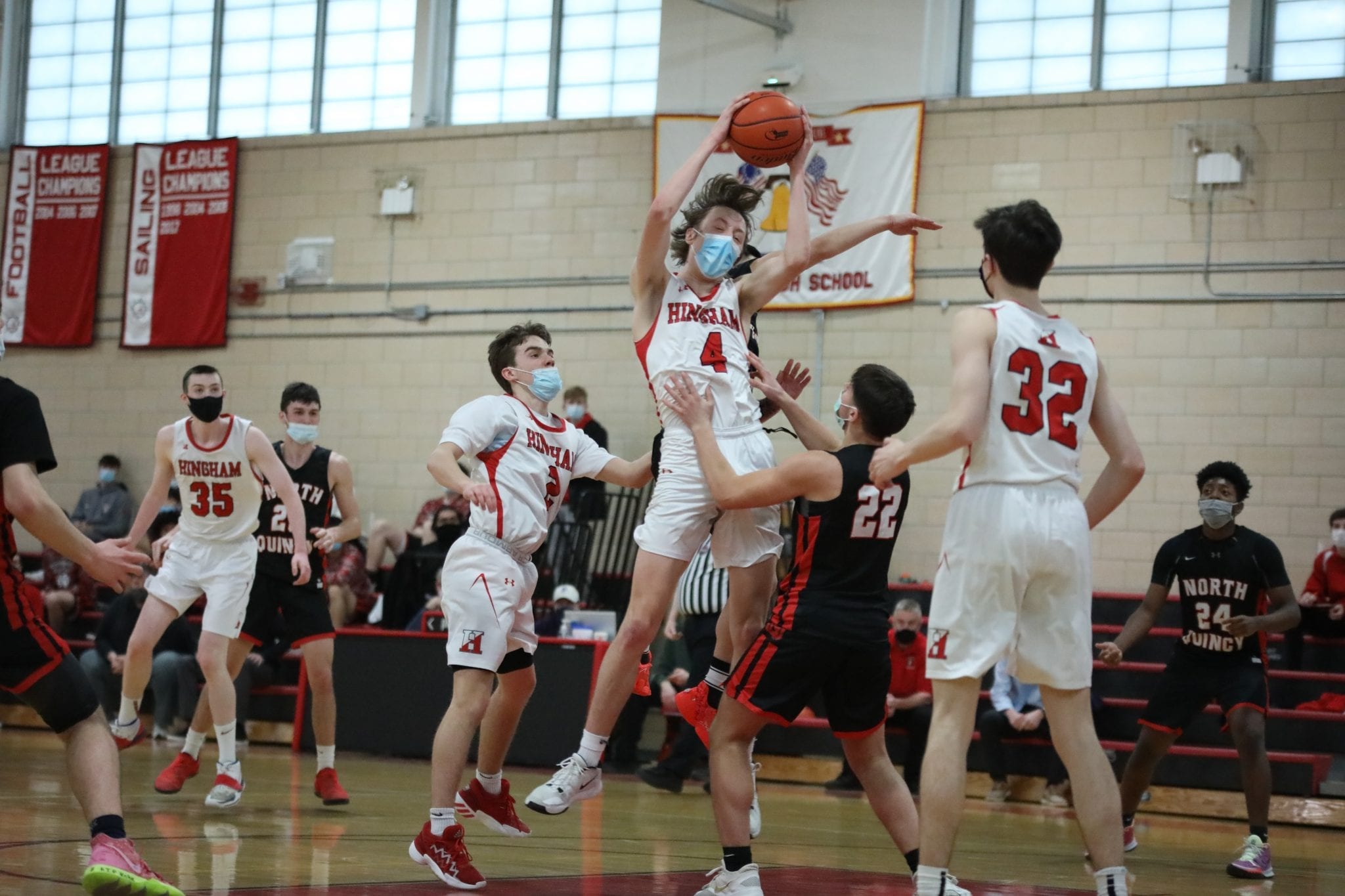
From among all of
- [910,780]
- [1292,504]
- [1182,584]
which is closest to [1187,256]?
[1292,504]

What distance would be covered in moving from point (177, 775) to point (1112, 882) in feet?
16.4

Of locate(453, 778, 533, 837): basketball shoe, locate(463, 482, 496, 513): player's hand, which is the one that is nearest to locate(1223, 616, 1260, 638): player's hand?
locate(453, 778, 533, 837): basketball shoe

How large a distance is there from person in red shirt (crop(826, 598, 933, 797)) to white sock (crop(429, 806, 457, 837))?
5.83m

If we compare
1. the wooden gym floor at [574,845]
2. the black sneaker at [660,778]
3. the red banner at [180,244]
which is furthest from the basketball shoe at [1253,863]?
→ the red banner at [180,244]

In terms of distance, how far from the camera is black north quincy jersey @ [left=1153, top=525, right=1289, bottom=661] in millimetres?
7270

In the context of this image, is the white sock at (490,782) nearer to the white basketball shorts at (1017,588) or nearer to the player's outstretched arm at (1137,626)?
the white basketball shorts at (1017,588)

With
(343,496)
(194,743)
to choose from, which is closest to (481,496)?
(343,496)

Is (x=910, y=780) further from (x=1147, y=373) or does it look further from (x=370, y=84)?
(x=370, y=84)

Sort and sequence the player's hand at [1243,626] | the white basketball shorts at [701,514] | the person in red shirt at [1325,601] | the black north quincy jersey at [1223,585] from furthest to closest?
1. the person in red shirt at [1325,601]
2. the black north quincy jersey at [1223,585]
3. the player's hand at [1243,626]
4. the white basketball shorts at [701,514]

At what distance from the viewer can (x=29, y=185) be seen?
17.4m

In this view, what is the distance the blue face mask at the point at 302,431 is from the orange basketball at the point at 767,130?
358 cm

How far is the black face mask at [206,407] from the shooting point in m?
7.30

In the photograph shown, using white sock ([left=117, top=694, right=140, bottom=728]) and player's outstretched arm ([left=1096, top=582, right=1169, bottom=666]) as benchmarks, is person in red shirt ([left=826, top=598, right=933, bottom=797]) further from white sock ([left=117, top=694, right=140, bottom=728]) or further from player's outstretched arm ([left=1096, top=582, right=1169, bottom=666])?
white sock ([left=117, top=694, right=140, bottom=728])

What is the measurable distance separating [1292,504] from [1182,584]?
585cm
